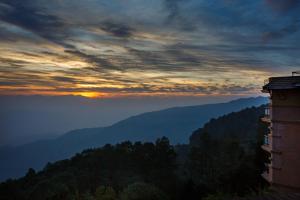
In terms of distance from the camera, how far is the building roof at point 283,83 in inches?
1091

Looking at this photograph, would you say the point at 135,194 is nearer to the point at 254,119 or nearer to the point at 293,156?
the point at 293,156

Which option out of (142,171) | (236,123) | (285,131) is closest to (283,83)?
(285,131)

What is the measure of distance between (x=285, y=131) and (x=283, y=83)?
388 cm

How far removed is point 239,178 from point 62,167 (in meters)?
38.4

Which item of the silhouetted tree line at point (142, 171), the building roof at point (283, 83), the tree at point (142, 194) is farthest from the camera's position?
the silhouetted tree line at point (142, 171)

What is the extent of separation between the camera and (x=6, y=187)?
56938 millimetres

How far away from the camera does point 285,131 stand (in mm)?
29062

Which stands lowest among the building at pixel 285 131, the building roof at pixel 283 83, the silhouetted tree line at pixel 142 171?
the silhouetted tree line at pixel 142 171

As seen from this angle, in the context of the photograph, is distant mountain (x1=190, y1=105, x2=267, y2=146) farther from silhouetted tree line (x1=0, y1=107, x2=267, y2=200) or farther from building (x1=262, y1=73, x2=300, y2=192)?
building (x1=262, y1=73, x2=300, y2=192)

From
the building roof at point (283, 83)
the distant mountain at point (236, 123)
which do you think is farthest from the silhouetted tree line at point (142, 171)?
the distant mountain at point (236, 123)

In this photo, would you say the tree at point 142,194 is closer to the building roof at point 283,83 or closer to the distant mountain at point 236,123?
the building roof at point 283,83

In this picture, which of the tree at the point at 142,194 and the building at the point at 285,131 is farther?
the tree at the point at 142,194

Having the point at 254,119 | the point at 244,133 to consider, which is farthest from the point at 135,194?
the point at 254,119

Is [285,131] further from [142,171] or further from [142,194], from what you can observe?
[142,171]
